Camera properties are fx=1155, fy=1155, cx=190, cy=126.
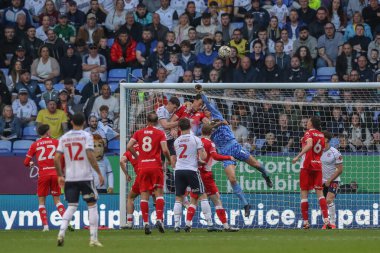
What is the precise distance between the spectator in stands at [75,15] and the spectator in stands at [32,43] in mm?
1218

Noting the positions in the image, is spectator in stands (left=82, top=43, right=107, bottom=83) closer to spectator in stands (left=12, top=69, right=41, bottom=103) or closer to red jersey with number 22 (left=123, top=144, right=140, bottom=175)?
spectator in stands (left=12, top=69, right=41, bottom=103)

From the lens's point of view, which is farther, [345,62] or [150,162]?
[345,62]

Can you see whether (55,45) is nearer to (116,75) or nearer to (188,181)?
(116,75)

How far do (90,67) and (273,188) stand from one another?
6918mm

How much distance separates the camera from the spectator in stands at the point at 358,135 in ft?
79.2

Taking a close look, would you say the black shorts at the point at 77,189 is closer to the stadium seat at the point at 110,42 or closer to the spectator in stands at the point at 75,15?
the stadium seat at the point at 110,42

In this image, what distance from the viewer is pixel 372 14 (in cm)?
2942

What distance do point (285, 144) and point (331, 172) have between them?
4.25 ft

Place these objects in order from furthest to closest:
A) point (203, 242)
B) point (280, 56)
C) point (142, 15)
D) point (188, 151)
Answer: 1. point (142, 15)
2. point (280, 56)
3. point (188, 151)
4. point (203, 242)

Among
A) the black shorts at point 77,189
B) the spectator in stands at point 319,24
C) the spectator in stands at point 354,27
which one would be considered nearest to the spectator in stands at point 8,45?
the spectator in stands at point 319,24

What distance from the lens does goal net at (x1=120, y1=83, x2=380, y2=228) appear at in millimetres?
24031

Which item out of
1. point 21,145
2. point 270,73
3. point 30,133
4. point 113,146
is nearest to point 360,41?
point 270,73

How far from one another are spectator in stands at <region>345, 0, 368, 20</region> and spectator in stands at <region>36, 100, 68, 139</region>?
8.08 m

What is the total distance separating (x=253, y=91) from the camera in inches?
969
